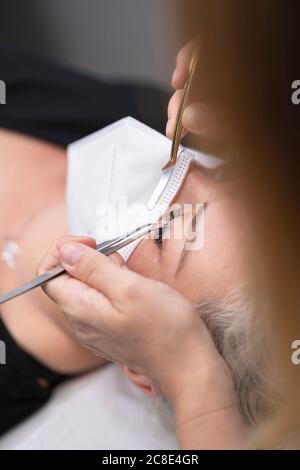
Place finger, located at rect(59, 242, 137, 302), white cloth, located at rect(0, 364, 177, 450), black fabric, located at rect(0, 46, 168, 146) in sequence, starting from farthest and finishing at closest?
1. black fabric, located at rect(0, 46, 168, 146)
2. white cloth, located at rect(0, 364, 177, 450)
3. finger, located at rect(59, 242, 137, 302)

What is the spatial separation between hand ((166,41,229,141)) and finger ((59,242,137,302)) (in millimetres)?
168

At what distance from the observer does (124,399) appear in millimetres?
937

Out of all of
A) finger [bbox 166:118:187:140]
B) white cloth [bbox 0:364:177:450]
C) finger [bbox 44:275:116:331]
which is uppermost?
finger [bbox 166:118:187:140]

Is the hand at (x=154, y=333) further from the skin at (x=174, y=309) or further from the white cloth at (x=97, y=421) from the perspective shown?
the white cloth at (x=97, y=421)

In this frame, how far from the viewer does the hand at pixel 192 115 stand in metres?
0.60

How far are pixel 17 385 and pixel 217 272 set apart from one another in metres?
0.45

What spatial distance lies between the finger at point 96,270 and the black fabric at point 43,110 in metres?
0.36

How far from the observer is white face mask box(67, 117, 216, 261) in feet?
2.18

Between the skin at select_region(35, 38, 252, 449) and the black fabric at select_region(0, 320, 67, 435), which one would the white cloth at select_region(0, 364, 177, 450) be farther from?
the skin at select_region(35, 38, 252, 449)

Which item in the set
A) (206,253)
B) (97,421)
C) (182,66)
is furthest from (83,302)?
(97,421)

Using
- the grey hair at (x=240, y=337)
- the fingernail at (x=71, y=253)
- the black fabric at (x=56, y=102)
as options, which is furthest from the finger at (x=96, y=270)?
the black fabric at (x=56, y=102)

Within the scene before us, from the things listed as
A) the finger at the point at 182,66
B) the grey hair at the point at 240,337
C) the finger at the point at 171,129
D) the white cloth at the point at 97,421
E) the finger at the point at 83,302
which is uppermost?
the finger at the point at 182,66

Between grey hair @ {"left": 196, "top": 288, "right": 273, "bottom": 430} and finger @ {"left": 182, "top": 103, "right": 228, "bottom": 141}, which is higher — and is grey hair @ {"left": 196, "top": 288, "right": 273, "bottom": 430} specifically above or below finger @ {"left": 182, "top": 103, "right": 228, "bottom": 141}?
below

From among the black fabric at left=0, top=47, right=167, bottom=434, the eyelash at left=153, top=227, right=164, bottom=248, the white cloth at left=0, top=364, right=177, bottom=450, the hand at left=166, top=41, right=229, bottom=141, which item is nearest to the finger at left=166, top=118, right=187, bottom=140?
the hand at left=166, top=41, right=229, bottom=141
